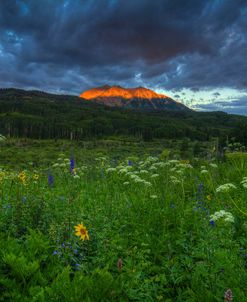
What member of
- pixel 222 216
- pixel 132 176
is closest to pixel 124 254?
pixel 222 216

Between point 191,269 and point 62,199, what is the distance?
3.43 metres

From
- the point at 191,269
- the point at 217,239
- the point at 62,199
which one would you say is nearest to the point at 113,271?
the point at 191,269

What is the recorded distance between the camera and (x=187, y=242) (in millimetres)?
4180

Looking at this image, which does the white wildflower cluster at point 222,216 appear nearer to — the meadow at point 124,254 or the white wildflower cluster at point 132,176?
the meadow at point 124,254

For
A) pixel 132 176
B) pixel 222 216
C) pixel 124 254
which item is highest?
pixel 132 176

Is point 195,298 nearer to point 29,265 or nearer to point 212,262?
point 212,262

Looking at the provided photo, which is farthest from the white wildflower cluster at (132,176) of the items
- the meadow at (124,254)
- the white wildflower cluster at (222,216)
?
the white wildflower cluster at (222,216)

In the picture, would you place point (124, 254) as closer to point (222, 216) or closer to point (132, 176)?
point (222, 216)

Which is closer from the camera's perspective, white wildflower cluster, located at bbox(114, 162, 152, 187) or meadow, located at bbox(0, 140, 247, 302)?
meadow, located at bbox(0, 140, 247, 302)

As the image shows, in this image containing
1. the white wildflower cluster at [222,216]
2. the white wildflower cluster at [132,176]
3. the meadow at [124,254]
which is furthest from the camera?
the white wildflower cluster at [132,176]

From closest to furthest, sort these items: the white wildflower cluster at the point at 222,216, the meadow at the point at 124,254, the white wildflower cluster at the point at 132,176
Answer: the meadow at the point at 124,254 < the white wildflower cluster at the point at 222,216 < the white wildflower cluster at the point at 132,176

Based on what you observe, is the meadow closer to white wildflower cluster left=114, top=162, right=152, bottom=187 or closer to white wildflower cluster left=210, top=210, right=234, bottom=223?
white wildflower cluster left=210, top=210, right=234, bottom=223

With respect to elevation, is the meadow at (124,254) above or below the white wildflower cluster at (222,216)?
below

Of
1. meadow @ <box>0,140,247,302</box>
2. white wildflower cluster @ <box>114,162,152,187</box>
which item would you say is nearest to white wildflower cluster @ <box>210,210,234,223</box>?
meadow @ <box>0,140,247,302</box>
